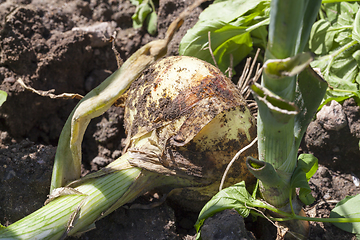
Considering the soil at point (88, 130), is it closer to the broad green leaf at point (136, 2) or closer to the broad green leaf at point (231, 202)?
the broad green leaf at point (231, 202)

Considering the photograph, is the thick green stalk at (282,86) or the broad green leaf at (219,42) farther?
the broad green leaf at (219,42)

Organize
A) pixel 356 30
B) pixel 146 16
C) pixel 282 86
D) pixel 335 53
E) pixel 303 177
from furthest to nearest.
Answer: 1. pixel 146 16
2. pixel 335 53
3. pixel 356 30
4. pixel 303 177
5. pixel 282 86

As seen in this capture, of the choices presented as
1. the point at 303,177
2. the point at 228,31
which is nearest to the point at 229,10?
the point at 228,31

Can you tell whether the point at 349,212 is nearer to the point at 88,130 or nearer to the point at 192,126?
the point at 192,126

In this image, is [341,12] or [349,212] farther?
[341,12]

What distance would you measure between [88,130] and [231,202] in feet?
3.62

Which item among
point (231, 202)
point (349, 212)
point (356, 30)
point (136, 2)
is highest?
point (136, 2)

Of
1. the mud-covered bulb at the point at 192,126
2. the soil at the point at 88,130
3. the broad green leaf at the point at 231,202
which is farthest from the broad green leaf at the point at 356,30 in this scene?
the broad green leaf at the point at 231,202

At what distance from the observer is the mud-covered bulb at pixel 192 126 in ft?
4.11

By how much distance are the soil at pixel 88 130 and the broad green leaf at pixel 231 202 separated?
0.05 metres

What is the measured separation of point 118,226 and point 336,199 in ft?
3.73

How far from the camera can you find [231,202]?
1178 millimetres

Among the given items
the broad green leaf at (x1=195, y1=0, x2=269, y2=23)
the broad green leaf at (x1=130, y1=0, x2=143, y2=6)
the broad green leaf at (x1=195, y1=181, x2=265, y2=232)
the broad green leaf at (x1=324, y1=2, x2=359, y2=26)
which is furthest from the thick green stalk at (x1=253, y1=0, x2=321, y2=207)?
the broad green leaf at (x1=130, y1=0, x2=143, y2=6)

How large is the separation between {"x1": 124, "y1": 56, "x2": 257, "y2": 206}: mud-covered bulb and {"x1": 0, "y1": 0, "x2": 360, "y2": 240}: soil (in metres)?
0.24
